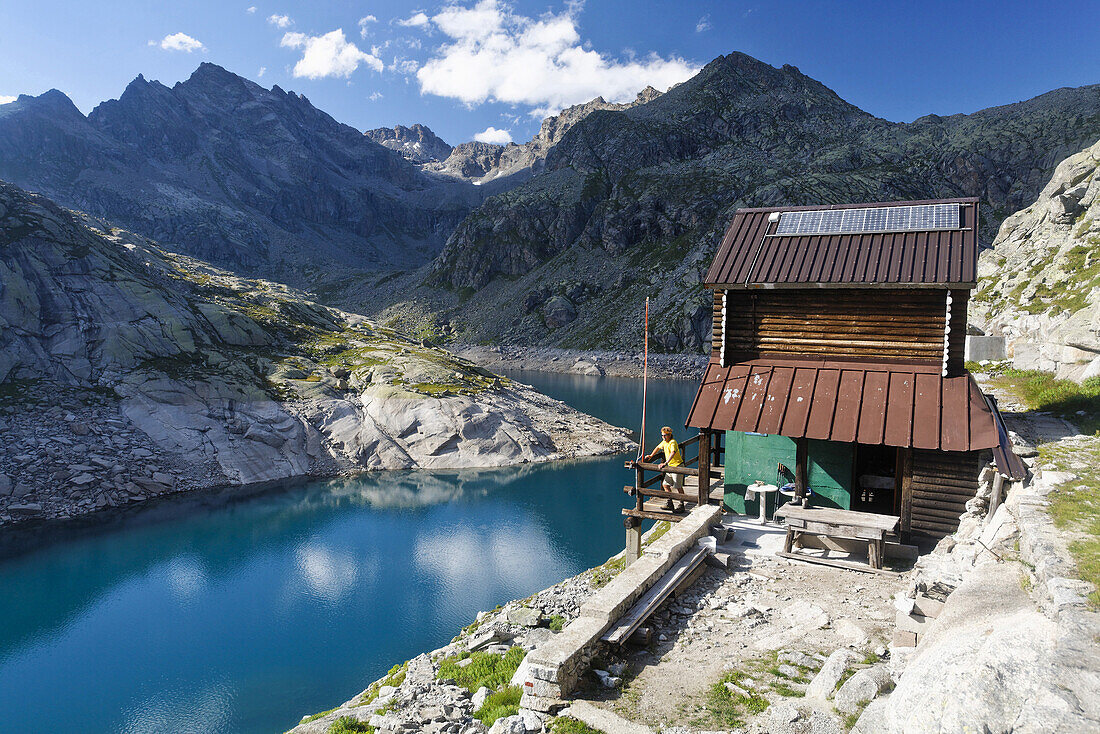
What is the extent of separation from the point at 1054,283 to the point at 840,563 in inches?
1511

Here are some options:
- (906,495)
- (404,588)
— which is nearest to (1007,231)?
(906,495)

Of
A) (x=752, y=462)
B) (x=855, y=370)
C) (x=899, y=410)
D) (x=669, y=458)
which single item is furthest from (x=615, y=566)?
(x=899, y=410)

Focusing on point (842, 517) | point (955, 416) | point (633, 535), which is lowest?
point (633, 535)

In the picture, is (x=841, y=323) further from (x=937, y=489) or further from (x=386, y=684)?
(x=386, y=684)

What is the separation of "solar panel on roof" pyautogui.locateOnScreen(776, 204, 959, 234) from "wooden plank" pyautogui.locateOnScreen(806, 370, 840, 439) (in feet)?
17.1

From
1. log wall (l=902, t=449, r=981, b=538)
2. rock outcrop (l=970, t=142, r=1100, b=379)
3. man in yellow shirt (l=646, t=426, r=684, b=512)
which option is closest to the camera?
log wall (l=902, t=449, r=981, b=538)

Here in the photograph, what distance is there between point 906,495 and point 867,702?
11.0 meters

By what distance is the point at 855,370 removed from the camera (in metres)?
17.9

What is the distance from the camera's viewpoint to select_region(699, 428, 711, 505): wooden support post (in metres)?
18.5

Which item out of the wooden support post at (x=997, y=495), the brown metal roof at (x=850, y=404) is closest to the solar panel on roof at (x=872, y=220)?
the brown metal roof at (x=850, y=404)

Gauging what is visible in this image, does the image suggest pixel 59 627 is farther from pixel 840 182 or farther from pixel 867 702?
pixel 840 182

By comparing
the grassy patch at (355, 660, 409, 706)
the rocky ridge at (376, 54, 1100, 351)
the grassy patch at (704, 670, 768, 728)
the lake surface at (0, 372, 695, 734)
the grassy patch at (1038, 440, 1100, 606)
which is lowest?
the lake surface at (0, 372, 695, 734)

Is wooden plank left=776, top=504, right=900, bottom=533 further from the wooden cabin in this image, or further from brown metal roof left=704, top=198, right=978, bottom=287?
brown metal roof left=704, top=198, right=978, bottom=287

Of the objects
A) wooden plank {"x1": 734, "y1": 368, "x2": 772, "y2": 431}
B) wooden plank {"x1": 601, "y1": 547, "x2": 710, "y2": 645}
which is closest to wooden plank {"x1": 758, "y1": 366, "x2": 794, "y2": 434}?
wooden plank {"x1": 734, "y1": 368, "x2": 772, "y2": 431}
